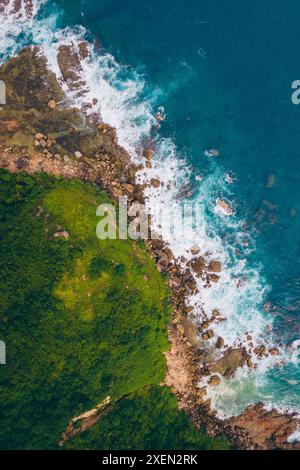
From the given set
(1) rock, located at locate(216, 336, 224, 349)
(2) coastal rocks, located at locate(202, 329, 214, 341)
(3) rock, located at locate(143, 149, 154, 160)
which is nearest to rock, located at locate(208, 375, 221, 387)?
(1) rock, located at locate(216, 336, 224, 349)

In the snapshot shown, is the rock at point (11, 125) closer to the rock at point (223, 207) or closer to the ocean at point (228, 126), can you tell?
the ocean at point (228, 126)

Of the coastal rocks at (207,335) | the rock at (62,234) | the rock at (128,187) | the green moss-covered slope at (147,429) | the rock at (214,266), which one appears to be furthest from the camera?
the rock at (214,266)

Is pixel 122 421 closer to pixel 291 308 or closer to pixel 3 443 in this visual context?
pixel 3 443

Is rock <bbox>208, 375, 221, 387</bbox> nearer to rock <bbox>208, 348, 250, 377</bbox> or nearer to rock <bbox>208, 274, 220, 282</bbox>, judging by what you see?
rock <bbox>208, 348, 250, 377</bbox>

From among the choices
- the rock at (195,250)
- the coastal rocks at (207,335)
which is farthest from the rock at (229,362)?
the rock at (195,250)
